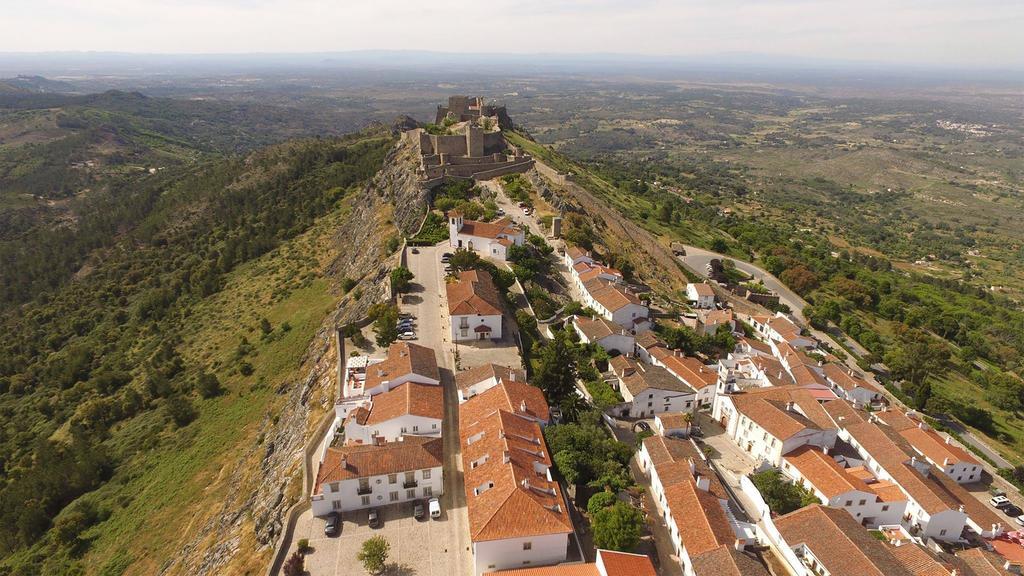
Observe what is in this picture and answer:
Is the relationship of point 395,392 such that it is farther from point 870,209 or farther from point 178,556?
point 870,209

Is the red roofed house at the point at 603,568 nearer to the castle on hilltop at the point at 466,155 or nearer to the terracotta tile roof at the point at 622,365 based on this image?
the terracotta tile roof at the point at 622,365

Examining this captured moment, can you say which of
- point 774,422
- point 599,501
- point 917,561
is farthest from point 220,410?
point 917,561

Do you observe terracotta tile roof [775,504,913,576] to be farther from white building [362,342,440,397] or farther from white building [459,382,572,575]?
white building [362,342,440,397]

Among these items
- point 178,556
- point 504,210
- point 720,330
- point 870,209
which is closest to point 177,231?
point 504,210

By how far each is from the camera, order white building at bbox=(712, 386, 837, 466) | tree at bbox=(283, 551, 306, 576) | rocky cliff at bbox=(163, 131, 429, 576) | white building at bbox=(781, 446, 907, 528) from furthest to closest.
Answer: white building at bbox=(712, 386, 837, 466) < white building at bbox=(781, 446, 907, 528) < rocky cliff at bbox=(163, 131, 429, 576) < tree at bbox=(283, 551, 306, 576)

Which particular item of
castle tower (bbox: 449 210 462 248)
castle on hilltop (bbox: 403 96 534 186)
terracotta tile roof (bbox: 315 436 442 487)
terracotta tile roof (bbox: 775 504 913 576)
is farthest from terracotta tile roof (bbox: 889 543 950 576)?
castle on hilltop (bbox: 403 96 534 186)

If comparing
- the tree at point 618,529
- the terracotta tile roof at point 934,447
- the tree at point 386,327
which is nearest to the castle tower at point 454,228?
the tree at point 386,327

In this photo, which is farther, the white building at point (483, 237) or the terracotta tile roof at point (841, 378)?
the white building at point (483, 237)
